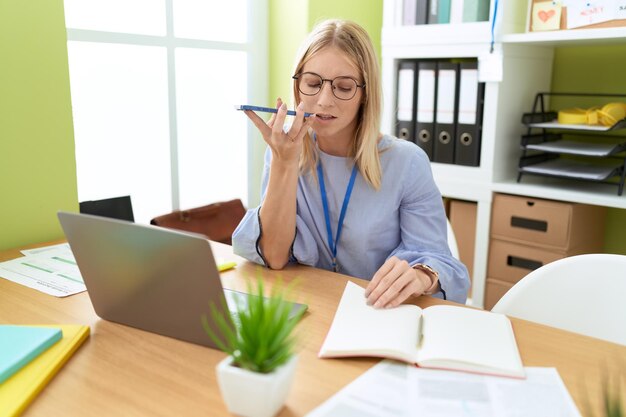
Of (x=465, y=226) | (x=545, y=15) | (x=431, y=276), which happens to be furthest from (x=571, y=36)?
(x=431, y=276)

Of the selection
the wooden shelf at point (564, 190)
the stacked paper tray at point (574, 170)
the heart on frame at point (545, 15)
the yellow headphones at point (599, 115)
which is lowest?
the wooden shelf at point (564, 190)

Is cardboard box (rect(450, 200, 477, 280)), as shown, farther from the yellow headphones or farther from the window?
the window

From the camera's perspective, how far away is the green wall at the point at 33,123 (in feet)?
4.60

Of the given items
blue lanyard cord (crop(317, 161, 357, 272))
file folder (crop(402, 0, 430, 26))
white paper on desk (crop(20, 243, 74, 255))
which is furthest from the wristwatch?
file folder (crop(402, 0, 430, 26))

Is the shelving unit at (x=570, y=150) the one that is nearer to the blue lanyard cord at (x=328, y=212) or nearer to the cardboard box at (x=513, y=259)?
the cardboard box at (x=513, y=259)

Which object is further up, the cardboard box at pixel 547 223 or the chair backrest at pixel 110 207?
the chair backrest at pixel 110 207

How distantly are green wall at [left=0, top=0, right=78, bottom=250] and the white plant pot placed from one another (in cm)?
103

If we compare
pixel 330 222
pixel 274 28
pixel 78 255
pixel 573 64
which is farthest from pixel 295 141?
pixel 573 64

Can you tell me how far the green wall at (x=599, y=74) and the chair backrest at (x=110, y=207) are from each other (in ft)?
5.92

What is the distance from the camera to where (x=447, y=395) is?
78 centimetres

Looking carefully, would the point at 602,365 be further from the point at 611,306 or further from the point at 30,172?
the point at 30,172

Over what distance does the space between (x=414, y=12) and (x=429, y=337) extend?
1.74 metres

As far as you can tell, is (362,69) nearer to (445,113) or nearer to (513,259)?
(445,113)

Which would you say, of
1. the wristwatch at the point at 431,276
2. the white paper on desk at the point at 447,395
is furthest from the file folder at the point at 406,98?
the white paper on desk at the point at 447,395
